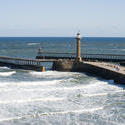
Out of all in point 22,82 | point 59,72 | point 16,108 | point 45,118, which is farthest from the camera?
point 59,72

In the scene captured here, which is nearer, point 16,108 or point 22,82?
point 16,108

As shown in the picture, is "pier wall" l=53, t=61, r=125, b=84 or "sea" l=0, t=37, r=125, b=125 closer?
"sea" l=0, t=37, r=125, b=125

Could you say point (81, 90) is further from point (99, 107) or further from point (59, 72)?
point (59, 72)

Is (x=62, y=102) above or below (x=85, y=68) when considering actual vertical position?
below

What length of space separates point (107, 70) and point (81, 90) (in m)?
7.28

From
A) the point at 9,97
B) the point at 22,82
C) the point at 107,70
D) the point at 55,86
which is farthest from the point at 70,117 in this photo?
the point at 107,70

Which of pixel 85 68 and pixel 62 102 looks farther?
pixel 85 68

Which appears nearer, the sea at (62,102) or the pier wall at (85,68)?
the sea at (62,102)

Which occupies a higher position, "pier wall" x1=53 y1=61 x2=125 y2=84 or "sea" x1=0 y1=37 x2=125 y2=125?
"pier wall" x1=53 y1=61 x2=125 y2=84

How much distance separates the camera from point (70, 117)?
Result: 17.1m

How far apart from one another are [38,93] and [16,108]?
4459 millimetres

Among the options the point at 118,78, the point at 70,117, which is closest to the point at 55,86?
the point at 118,78

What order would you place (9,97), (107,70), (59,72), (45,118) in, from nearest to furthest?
(45,118), (9,97), (107,70), (59,72)

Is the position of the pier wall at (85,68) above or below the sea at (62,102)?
above
